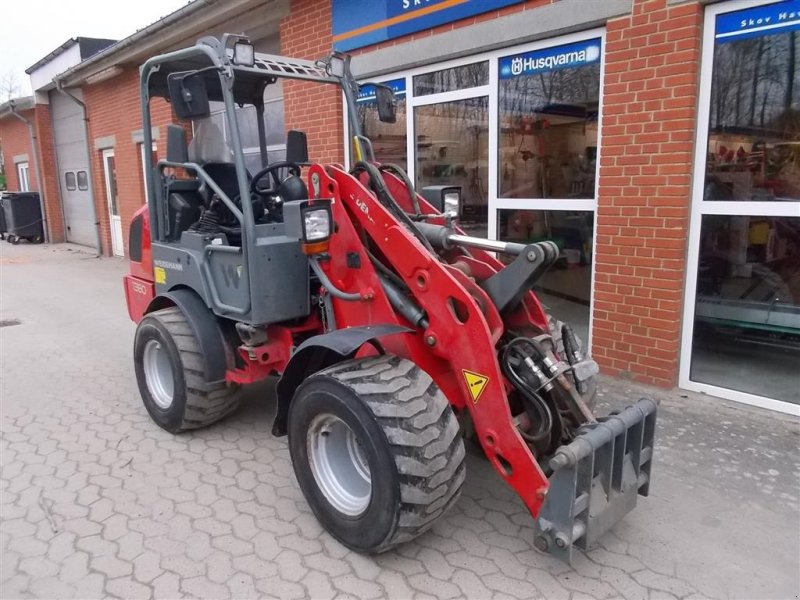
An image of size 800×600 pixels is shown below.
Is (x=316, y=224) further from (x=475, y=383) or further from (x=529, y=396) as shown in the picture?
(x=529, y=396)

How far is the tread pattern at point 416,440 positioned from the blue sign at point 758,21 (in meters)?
3.53

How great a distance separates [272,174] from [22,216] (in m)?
16.5

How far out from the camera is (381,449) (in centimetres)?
259

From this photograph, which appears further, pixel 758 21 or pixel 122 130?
pixel 122 130

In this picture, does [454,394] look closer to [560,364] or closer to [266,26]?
[560,364]

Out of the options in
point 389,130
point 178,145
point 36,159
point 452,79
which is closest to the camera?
point 178,145

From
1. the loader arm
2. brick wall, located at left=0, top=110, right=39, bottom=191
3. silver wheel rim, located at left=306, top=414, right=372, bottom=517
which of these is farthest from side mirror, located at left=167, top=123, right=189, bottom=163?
brick wall, located at left=0, top=110, right=39, bottom=191

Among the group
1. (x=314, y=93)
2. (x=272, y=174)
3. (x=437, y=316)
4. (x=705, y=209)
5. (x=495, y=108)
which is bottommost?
(x=437, y=316)

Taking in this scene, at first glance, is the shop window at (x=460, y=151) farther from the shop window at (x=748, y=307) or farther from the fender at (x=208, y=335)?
the fender at (x=208, y=335)

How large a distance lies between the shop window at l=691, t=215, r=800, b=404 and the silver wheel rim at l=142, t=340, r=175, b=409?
4.06m

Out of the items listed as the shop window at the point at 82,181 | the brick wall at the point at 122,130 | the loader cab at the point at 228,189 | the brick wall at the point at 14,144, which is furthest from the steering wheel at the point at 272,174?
the brick wall at the point at 14,144

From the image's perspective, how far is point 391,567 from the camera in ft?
9.19

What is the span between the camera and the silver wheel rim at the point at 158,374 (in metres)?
4.36

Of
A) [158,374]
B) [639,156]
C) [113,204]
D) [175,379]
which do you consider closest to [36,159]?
[113,204]
